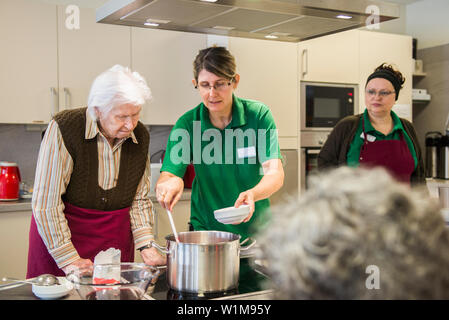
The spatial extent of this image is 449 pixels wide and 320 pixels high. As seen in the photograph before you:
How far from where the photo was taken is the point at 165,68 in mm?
3262

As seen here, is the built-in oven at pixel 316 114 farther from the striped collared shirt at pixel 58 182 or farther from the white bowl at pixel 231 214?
the white bowl at pixel 231 214

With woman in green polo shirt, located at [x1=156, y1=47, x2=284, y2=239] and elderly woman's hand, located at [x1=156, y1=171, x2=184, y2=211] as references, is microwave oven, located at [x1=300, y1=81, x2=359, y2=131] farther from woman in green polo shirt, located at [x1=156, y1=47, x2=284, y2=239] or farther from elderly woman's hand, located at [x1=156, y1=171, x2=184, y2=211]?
elderly woman's hand, located at [x1=156, y1=171, x2=184, y2=211]

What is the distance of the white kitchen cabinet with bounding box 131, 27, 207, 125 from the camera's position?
10.5 feet

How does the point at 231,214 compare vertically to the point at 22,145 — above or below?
below

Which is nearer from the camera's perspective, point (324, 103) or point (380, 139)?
point (380, 139)

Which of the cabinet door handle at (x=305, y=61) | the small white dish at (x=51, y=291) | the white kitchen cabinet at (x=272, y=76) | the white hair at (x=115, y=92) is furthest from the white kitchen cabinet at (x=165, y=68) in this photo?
the small white dish at (x=51, y=291)

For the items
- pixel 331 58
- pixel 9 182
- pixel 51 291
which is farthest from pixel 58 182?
pixel 331 58

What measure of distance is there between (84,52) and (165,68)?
1.80ft

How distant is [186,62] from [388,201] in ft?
9.81

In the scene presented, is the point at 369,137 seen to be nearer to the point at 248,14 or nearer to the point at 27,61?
the point at 248,14

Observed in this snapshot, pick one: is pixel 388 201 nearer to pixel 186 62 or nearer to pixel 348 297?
pixel 348 297

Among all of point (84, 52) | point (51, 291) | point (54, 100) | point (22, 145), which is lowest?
point (51, 291)

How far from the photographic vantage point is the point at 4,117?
2.89 meters
